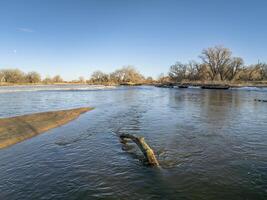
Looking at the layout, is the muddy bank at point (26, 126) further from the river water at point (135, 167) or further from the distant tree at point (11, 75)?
the distant tree at point (11, 75)

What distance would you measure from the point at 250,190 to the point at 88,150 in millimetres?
7744

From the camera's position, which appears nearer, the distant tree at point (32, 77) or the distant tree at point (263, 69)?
the distant tree at point (263, 69)

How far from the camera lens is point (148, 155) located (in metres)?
9.77

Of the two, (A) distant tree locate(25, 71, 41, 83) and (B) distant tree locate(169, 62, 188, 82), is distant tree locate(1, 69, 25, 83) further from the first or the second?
(B) distant tree locate(169, 62, 188, 82)

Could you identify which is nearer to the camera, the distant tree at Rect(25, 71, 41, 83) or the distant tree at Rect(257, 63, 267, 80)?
the distant tree at Rect(257, 63, 267, 80)

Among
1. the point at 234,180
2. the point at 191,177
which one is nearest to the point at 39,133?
the point at 191,177

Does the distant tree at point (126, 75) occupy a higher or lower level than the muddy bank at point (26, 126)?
higher

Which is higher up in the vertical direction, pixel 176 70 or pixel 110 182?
pixel 176 70

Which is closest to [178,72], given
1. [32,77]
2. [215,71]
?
[215,71]

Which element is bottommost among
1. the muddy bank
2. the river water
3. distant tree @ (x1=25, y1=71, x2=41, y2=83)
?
the river water

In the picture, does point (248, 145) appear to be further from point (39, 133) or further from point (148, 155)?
point (39, 133)

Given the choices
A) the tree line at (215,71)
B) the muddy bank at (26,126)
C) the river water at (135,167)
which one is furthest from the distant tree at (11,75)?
the river water at (135,167)

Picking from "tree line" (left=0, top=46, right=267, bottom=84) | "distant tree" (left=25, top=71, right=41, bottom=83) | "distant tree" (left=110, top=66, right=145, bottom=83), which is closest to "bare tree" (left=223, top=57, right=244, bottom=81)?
"tree line" (left=0, top=46, right=267, bottom=84)

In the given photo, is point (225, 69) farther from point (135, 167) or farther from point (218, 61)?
point (135, 167)
